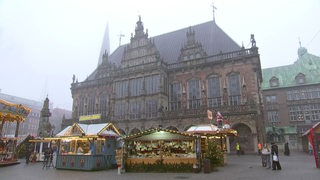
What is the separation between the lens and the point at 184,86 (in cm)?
3431

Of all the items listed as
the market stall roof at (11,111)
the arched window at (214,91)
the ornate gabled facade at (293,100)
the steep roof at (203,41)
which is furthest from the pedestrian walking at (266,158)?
the ornate gabled facade at (293,100)

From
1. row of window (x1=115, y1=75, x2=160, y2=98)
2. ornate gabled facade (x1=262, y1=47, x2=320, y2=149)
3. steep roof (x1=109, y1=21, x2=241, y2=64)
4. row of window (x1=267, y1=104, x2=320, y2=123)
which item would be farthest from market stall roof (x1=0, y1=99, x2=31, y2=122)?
row of window (x1=267, y1=104, x2=320, y2=123)

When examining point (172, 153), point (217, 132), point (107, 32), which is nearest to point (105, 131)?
point (172, 153)

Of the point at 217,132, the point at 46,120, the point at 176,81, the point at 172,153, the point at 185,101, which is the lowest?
the point at 172,153

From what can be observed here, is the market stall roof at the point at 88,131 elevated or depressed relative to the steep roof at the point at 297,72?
depressed

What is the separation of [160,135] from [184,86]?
60.7ft

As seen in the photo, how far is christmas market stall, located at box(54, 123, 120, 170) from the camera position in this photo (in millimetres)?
17212

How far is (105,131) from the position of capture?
61.2 ft

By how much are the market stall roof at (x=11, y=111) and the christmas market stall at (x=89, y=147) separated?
227 inches

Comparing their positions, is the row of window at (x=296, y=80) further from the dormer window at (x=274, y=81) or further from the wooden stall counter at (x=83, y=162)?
the wooden stall counter at (x=83, y=162)

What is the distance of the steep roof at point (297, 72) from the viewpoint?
4703cm

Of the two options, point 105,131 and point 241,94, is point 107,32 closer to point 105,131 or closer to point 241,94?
point 241,94

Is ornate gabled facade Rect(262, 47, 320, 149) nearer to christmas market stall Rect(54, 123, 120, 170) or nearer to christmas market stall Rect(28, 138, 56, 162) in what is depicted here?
christmas market stall Rect(54, 123, 120, 170)

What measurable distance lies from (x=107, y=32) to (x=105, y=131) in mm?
76847
